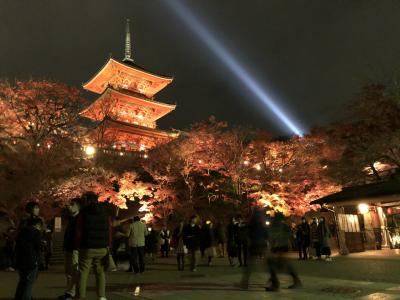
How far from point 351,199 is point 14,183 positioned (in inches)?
592

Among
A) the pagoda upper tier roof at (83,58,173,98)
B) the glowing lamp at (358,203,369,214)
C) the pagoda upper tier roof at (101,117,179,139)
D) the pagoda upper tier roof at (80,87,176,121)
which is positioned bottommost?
the glowing lamp at (358,203,369,214)

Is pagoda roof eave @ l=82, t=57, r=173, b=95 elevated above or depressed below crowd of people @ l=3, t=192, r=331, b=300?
above

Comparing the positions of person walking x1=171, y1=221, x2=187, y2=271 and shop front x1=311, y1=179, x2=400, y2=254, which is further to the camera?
shop front x1=311, y1=179, x2=400, y2=254

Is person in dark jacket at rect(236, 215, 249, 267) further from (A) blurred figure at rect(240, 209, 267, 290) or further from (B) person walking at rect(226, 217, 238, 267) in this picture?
(A) blurred figure at rect(240, 209, 267, 290)

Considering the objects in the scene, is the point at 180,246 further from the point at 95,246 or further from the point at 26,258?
Answer: the point at 26,258

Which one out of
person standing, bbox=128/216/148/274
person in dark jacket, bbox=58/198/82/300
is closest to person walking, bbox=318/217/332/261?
person standing, bbox=128/216/148/274

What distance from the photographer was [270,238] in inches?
266

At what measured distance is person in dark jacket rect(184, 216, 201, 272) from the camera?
10016mm

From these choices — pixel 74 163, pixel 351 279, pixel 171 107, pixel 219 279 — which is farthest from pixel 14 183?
pixel 171 107

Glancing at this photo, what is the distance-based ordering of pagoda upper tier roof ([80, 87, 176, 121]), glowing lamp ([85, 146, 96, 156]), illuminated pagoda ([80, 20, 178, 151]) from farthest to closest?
pagoda upper tier roof ([80, 87, 176, 121]) → illuminated pagoda ([80, 20, 178, 151]) → glowing lamp ([85, 146, 96, 156])

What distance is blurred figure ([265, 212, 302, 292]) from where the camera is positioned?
6344 millimetres

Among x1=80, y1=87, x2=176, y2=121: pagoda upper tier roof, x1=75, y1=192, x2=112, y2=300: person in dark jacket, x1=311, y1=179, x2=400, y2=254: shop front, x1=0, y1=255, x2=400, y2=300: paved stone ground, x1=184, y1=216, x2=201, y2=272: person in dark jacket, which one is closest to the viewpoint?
x1=75, y1=192, x2=112, y2=300: person in dark jacket

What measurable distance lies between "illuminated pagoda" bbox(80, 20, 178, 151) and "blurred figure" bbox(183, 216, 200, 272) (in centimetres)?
2080

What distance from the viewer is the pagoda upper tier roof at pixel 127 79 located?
38.1m
